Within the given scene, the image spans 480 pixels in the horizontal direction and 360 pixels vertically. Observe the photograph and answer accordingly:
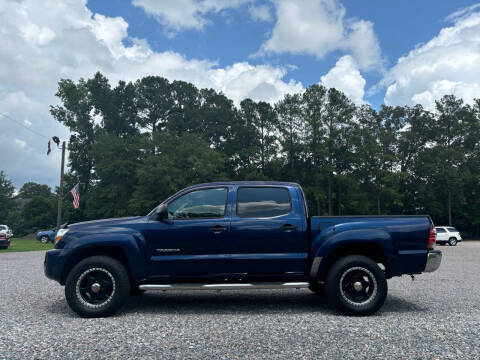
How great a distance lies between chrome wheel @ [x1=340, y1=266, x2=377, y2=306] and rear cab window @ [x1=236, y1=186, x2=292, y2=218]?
1285 millimetres

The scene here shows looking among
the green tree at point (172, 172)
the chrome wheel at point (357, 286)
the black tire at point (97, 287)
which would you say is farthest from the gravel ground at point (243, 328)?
the green tree at point (172, 172)

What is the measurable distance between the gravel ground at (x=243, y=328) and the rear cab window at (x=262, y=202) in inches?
58.3

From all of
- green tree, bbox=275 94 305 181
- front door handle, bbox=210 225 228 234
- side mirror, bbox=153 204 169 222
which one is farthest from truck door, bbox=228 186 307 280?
green tree, bbox=275 94 305 181

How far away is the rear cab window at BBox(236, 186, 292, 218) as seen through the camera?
5668 mm

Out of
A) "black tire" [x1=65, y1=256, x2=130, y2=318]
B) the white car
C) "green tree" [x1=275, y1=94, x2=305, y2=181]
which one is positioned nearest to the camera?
"black tire" [x1=65, y1=256, x2=130, y2=318]

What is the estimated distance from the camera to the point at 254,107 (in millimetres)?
51219

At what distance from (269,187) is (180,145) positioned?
1383 inches

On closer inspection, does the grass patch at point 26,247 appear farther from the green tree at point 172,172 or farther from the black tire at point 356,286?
the black tire at point 356,286

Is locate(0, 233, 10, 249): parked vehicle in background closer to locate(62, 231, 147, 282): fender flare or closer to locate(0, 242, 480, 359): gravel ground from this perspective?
locate(0, 242, 480, 359): gravel ground

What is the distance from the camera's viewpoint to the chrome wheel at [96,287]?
5.36 metres

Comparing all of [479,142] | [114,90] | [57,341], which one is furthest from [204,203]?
[479,142]

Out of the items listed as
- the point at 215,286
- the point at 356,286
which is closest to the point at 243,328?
the point at 215,286

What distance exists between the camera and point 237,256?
543cm

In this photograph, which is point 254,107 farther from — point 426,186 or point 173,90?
point 426,186
